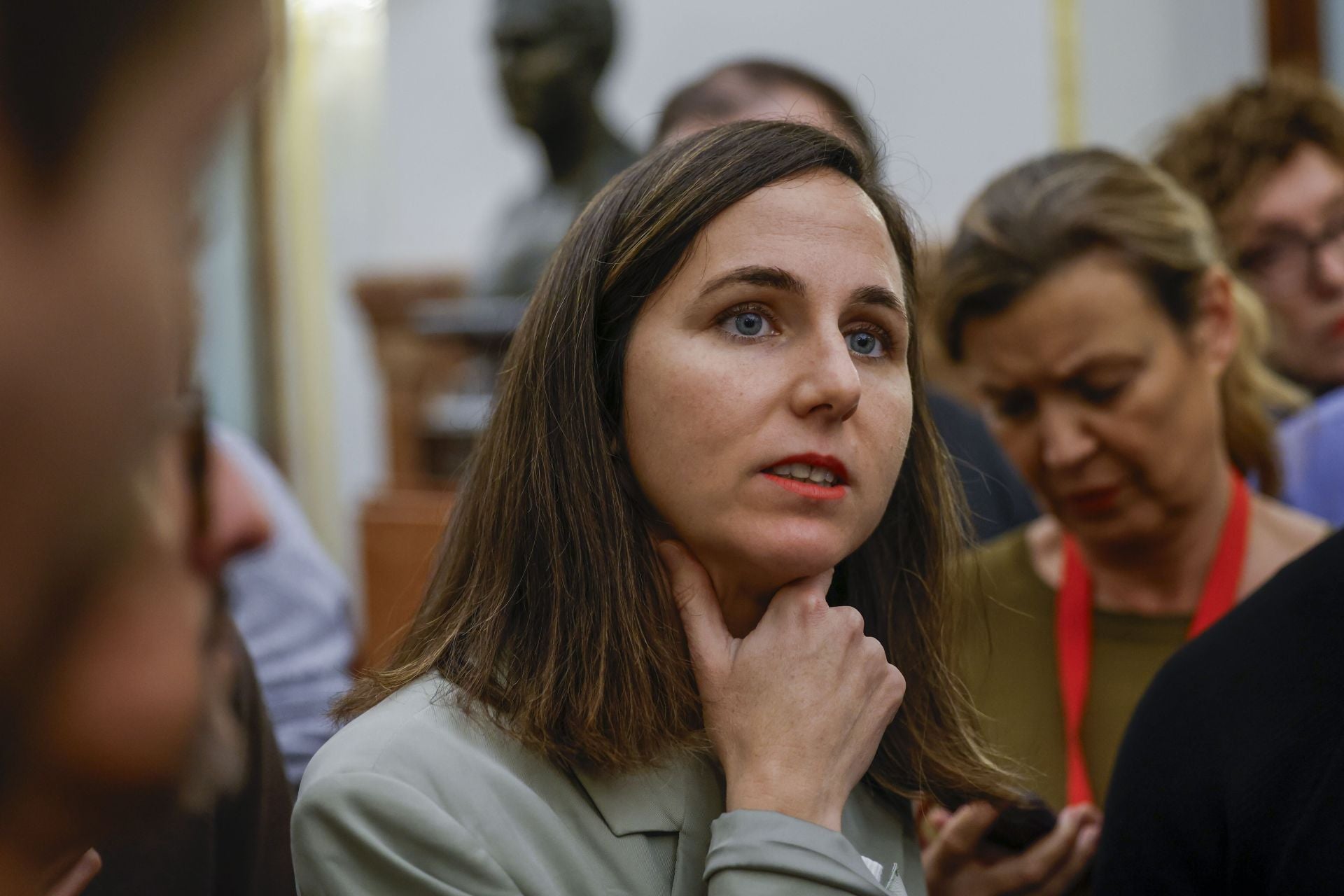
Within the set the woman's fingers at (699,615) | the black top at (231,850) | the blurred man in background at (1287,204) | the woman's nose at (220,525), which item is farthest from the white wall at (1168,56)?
the woman's nose at (220,525)

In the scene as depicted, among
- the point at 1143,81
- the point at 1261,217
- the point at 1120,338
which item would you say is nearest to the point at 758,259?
the point at 1120,338

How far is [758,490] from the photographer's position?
4.34ft

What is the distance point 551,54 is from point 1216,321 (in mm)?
2647

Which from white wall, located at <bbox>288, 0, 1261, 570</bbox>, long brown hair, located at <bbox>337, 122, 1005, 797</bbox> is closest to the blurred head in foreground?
long brown hair, located at <bbox>337, 122, 1005, 797</bbox>

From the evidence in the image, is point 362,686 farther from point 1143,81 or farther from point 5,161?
point 1143,81

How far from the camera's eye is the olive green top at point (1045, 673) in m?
2.11

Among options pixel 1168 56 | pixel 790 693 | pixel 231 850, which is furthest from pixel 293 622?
pixel 1168 56

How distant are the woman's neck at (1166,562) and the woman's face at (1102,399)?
0.03 meters

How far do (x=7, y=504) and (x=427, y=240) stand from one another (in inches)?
321

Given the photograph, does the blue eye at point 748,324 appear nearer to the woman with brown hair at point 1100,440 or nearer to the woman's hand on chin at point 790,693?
the woman's hand on chin at point 790,693

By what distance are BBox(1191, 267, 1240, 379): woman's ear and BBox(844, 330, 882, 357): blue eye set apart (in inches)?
42.3

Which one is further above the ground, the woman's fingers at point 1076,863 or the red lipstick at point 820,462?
the red lipstick at point 820,462

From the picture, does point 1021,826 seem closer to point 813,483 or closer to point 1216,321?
point 813,483

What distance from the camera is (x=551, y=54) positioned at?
4375mm
